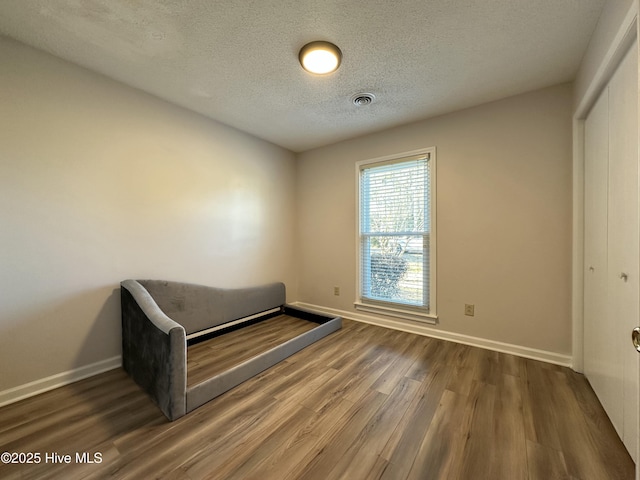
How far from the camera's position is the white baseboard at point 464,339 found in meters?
2.21

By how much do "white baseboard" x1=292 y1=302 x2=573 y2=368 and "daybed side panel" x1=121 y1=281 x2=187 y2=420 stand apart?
89.3 inches

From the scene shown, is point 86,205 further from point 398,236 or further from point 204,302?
point 398,236

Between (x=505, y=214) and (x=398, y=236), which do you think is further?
(x=398, y=236)

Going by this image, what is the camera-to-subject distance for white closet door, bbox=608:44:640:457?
1.21 metres

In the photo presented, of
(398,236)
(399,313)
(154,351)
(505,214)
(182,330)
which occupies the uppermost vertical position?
(505,214)

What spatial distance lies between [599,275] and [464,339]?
1292 millimetres

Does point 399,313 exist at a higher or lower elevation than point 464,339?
higher

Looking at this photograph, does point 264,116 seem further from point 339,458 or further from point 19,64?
point 339,458

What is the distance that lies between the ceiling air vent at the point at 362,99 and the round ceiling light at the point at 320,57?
1.68 ft

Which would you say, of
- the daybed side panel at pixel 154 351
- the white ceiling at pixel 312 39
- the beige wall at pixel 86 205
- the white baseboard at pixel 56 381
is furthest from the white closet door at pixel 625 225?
the white baseboard at pixel 56 381

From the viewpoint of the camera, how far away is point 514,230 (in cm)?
239

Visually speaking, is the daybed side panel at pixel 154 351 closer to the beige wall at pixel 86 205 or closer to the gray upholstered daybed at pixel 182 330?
the gray upholstered daybed at pixel 182 330

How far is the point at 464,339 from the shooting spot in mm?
2635

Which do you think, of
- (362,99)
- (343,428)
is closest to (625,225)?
(343,428)
